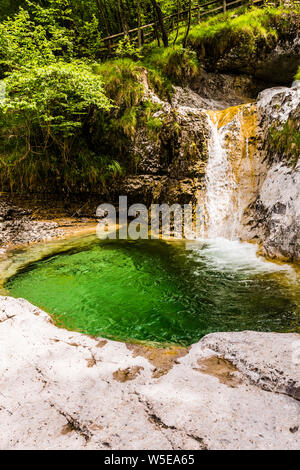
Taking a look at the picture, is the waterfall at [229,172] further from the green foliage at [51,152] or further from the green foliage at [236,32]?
the green foliage at [236,32]

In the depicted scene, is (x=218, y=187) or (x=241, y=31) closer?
(x=218, y=187)

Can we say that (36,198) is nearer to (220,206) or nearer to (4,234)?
(4,234)

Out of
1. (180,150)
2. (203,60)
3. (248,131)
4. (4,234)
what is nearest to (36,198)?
(4,234)

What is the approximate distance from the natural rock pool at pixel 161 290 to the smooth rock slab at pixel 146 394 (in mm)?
937

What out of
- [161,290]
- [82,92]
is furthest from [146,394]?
[82,92]

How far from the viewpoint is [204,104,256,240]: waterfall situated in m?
7.23

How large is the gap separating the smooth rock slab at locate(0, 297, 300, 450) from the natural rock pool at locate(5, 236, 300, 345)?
36.9 inches

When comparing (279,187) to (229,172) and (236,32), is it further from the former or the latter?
(236,32)

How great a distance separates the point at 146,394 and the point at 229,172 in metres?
7.00

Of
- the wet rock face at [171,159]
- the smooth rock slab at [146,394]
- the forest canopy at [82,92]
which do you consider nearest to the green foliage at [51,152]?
the forest canopy at [82,92]

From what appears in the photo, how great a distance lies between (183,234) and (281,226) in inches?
113

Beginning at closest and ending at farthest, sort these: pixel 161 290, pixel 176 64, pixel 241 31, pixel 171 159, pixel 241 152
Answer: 1. pixel 161 290
2. pixel 241 152
3. pixel 171 159
4. pixel 241 31
5. pixel 176 64

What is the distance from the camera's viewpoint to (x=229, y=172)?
25.3 ft

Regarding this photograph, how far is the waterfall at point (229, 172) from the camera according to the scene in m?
7.23
